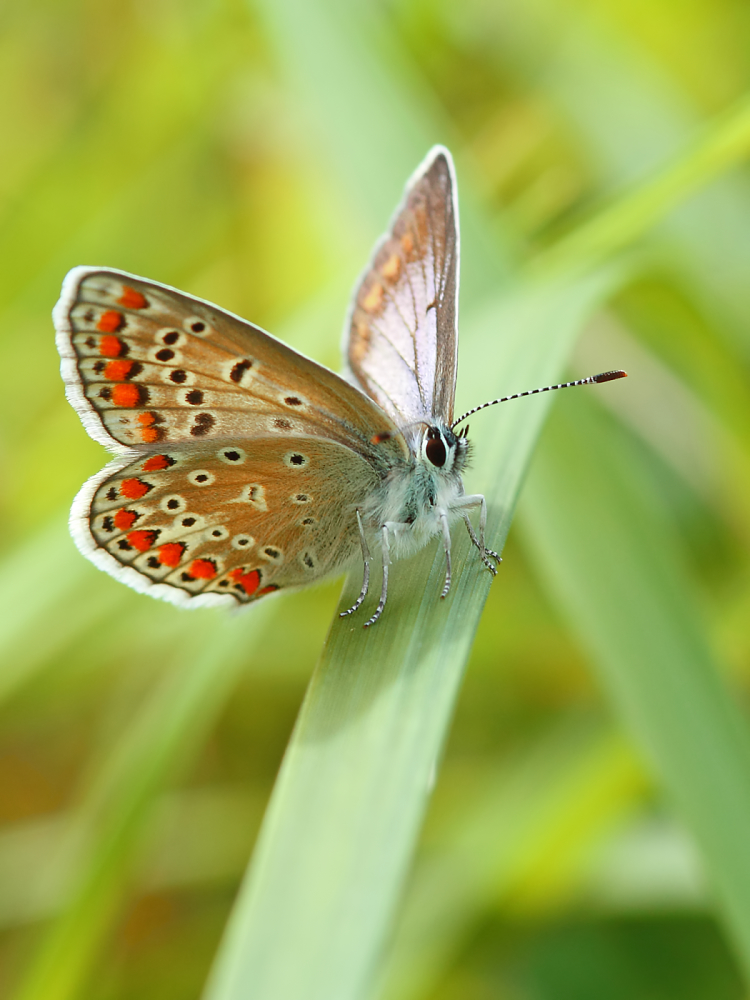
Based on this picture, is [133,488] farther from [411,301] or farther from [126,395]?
[411,301]

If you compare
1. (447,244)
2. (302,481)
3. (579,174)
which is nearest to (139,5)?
(579,174)

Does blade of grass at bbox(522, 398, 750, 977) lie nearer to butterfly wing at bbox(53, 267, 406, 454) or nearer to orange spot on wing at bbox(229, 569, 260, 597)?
butterfly wing at bbox(53, 267, 406, 454)

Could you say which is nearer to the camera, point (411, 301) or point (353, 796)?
point (353, 796)

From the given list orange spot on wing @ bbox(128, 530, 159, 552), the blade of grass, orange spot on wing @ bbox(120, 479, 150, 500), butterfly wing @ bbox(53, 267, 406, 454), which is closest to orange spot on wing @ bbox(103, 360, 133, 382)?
butterfly wing @ bbox(53, 267, 406, 454)

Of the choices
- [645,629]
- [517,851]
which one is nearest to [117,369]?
[645,629]

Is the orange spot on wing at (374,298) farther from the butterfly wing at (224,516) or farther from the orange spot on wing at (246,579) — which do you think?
the orange spot on wing at (246,579)

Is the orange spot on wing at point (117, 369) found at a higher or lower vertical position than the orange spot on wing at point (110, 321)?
lower

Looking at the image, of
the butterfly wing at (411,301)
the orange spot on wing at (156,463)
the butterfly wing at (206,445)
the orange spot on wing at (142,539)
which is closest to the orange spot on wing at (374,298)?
the butterfly wing at (411,301)
